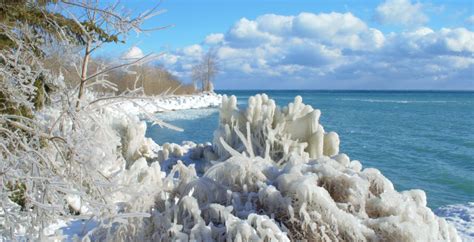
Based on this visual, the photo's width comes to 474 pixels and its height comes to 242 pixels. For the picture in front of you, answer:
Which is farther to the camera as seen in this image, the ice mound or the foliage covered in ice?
the foliage covered in ice

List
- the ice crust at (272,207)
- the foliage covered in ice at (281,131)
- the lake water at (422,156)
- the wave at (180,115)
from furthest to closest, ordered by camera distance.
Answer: the wave at (180,115) → the lake water at (422,156) → the foliage covered in ice at (281,131) → the ice crust at (272,207)

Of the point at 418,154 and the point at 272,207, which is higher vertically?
the point at 272,207

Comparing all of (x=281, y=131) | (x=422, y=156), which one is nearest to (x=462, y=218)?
(x=281, y=131)

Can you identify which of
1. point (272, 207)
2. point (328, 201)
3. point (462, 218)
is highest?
point (328, 201)

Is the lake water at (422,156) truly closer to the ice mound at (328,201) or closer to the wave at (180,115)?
Result: the ice mound at (328,201)

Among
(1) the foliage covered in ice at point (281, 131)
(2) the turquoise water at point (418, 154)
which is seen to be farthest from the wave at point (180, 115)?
(1) the foliage covered in ice at point (281, 131)

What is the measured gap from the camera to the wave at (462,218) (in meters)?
7.52

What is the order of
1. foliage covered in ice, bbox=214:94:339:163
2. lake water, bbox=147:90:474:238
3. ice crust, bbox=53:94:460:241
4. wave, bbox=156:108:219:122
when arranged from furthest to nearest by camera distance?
wave, bbox=156:108:219:122 → lake water, bbox=147:90:474:238 → foliage covered in ice, bbox=214:94:339:163 → ice crust, bbox=53:94:460:241

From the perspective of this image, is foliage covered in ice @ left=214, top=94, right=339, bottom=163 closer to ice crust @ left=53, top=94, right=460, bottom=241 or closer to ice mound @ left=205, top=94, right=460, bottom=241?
ice mound @ left=205, top=94, right=460, bottom=241

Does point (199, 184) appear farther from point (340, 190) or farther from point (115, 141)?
point (340, 190)

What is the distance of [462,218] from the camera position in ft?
27.9

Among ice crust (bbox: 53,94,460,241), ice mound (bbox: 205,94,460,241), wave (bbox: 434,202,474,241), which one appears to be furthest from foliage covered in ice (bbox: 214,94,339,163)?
ice crust (bbox: 53,94,460,241)

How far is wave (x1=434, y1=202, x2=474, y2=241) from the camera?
7.52 metres

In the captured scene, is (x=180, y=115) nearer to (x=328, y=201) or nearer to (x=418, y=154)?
(x=418, y=154)
